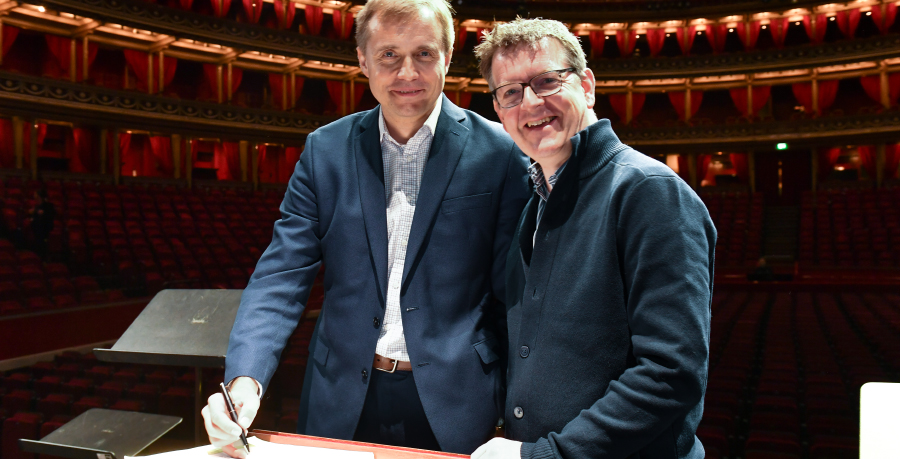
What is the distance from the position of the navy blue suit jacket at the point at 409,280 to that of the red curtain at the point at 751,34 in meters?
18.2

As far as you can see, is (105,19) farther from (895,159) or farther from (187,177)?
(895,159)

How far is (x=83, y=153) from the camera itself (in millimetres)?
12930

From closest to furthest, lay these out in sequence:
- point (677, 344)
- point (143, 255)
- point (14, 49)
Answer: point (677, 344), point (143, 255), point (14, 49)

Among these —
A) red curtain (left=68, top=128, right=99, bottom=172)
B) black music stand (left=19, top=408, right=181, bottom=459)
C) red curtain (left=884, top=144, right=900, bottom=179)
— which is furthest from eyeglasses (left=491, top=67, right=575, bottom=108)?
red curtain (left=884, top=144, right=900, bottom=179)

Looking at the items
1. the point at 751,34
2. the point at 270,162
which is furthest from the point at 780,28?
the point at 270,162

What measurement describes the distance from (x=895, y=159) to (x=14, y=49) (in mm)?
20519

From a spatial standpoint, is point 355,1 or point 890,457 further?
point 355,1

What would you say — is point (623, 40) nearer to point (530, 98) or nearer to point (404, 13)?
point (404, 13)

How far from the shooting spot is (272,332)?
118cm

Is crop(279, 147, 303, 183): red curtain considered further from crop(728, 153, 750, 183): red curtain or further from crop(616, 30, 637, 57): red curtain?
crop(728, 153, 750, 183): red curtain

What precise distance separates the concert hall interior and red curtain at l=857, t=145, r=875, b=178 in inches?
1.5

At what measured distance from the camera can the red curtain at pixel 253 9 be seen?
14.6 metres

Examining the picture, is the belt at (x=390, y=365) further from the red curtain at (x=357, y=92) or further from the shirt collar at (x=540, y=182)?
the red curtain at (x=357, y=92)

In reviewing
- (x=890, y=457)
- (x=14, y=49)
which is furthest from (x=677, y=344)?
(x=14, y=49)
